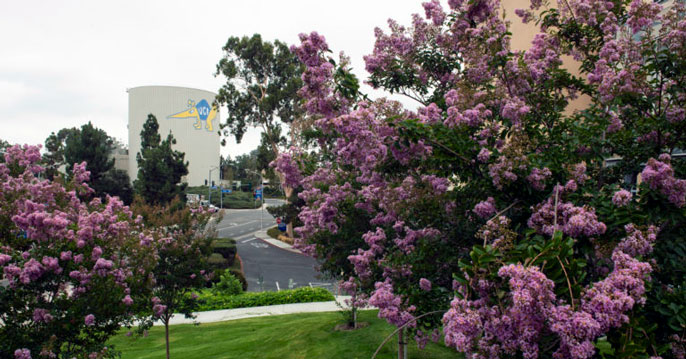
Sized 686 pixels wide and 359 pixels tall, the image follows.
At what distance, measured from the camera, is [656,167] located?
11.2 feet

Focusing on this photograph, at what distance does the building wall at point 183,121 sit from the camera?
76.6 m

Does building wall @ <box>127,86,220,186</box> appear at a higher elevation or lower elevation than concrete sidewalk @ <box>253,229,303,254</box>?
higher

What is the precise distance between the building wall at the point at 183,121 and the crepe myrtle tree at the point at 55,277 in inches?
2834

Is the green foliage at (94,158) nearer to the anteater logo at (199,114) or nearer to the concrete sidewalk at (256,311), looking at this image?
the concrete sidewalk at (256,311)

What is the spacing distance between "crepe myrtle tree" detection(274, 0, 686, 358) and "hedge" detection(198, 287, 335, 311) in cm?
1261

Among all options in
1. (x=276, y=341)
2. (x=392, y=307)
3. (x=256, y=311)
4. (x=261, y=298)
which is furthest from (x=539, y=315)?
(x=261, y=298)

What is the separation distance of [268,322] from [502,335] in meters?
13.5

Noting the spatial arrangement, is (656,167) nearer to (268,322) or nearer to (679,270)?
(679,270)

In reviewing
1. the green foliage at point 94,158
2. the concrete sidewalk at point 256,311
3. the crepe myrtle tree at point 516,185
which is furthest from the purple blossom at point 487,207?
the green foliage at point 94,158

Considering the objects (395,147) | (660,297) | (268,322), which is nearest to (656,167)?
(660,297)

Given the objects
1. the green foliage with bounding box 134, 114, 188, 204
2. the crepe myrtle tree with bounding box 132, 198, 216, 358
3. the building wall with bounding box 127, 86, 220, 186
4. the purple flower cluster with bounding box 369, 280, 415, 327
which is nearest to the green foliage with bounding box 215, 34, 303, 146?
the green foliage with bounding box 134, 114, 188, 204

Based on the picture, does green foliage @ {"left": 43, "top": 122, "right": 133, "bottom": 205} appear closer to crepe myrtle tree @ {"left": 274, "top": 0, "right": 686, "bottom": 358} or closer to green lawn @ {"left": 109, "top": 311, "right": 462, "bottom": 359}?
green lawn @ {"left": 109, "top": 311, "right": 462, "bottom": 359}

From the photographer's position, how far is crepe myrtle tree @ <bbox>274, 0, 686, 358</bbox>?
A: 8.84 ft

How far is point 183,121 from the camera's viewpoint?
79.7 m
